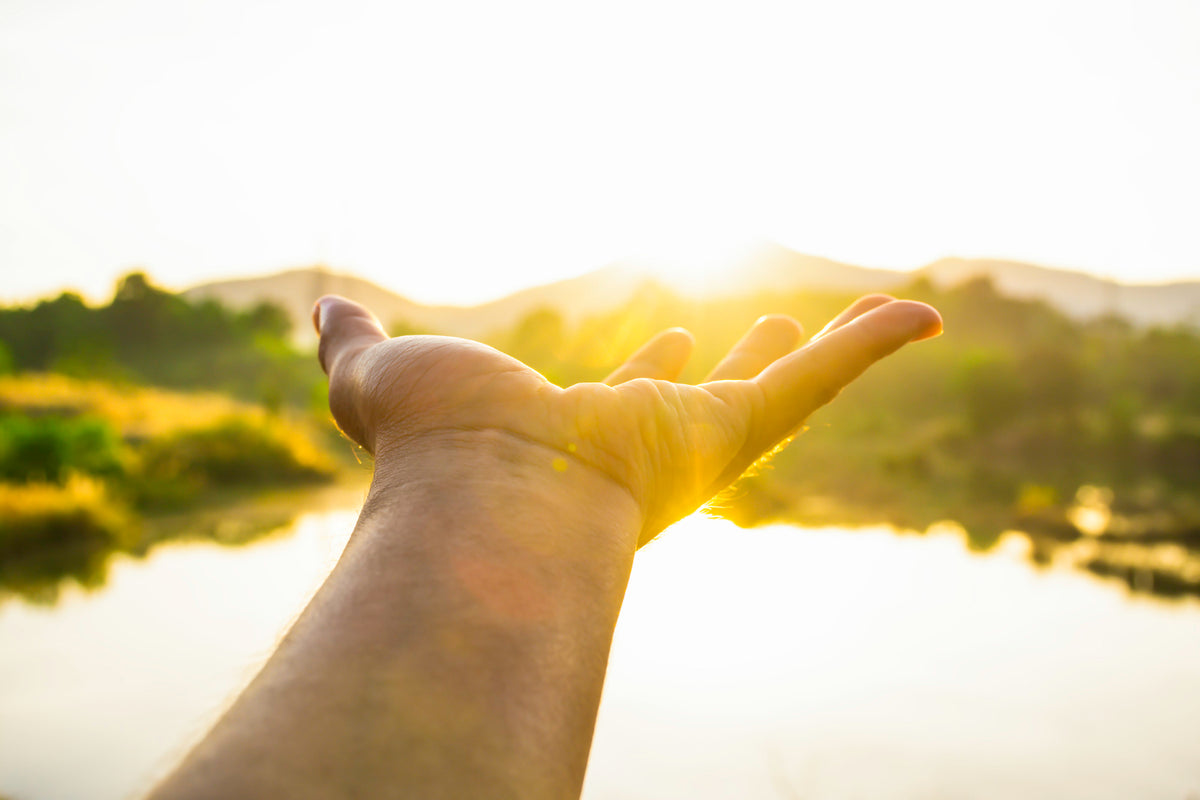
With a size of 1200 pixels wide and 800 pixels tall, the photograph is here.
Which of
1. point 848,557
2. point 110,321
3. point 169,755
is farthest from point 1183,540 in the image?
point 110,321

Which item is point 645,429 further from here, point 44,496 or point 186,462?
point 186,462

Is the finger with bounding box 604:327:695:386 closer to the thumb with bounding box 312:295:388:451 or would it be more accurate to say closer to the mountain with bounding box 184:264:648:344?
the thumb with bounding box 312:295:388:451

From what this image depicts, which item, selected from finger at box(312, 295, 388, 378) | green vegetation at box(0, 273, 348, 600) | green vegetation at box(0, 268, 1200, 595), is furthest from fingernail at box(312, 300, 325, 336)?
green vegetation at box(0, 273, 348, 600)

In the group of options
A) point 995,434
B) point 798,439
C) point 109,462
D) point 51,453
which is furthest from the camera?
point 995,434

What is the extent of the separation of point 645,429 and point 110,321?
62.2m

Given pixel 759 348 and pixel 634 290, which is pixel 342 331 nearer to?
pixel 759 348

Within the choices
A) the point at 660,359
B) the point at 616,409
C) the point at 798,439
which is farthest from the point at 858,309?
the point at 798,439

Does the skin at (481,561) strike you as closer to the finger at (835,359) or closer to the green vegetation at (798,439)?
the finger at (835,359)

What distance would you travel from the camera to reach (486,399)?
1.11 meters

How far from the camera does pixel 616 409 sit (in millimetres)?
1113

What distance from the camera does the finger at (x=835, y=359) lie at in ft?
4.09

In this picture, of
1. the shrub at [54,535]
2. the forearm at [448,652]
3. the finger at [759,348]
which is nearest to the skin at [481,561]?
the forearm at [448,652]

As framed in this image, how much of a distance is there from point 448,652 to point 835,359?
83cm

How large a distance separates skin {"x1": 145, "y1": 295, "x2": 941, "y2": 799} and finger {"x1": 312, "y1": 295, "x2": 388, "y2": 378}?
3 centimetres
